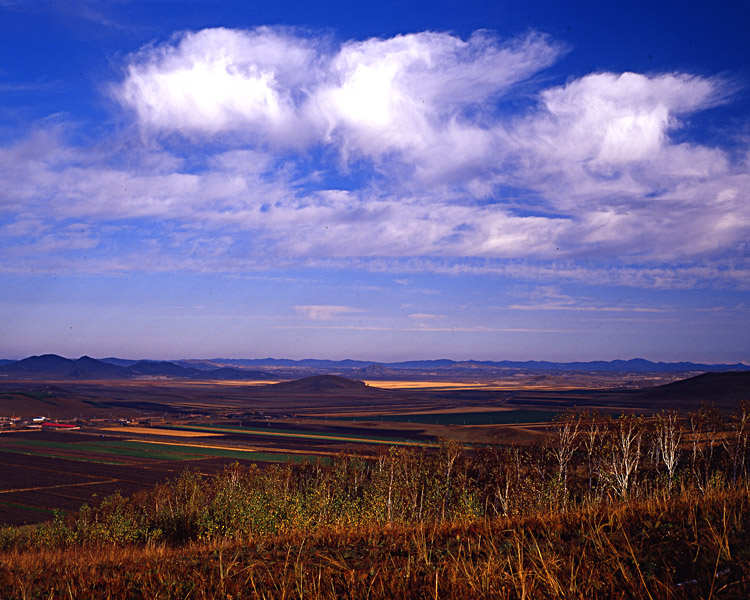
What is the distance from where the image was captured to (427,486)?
55.7 metres

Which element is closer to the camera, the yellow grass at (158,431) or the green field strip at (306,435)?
the green field strip at (306,435)

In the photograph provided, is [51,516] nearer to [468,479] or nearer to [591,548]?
[468,479]

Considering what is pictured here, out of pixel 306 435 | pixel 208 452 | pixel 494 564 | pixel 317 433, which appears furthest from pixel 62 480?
pixel 494 564

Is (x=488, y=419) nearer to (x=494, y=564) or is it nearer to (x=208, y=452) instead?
A: (x=208, y=452)

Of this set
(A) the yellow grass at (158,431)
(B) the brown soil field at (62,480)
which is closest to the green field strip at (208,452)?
(B) the brown soil field at (62,480)

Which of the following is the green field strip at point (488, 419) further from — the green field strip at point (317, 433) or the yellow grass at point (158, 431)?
the yellow grass at point (158, 431)

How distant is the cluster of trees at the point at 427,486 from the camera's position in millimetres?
35469

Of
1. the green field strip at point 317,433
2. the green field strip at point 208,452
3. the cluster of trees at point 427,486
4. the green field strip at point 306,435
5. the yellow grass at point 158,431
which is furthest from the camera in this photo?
the yellow grass at point 158,431

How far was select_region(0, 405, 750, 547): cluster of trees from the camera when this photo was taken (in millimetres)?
35469

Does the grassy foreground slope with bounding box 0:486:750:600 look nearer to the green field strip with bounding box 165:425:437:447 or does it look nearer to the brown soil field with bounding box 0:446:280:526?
the brown soil field with bounding box 0:446:280:526

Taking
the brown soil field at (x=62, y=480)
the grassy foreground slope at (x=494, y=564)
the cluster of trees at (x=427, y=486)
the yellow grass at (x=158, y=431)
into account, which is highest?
the grassy foreground slope at (x=494, y=564)

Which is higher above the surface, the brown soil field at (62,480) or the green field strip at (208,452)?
the brown soil field at (62,480)

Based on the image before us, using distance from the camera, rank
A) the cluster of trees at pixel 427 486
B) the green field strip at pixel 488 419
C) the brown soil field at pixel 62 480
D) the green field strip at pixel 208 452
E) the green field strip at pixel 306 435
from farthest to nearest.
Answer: the green field strip at pixel 488 419 → the green field strip at pixel 306 435 → the green field strip at pixel 208 452 → the brown soil field at pixel 62 480 → the cluster of trees at pixel 427 486

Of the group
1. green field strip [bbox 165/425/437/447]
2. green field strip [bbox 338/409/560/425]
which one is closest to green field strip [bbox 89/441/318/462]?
green field strip [bbox 165/425/437/447]
